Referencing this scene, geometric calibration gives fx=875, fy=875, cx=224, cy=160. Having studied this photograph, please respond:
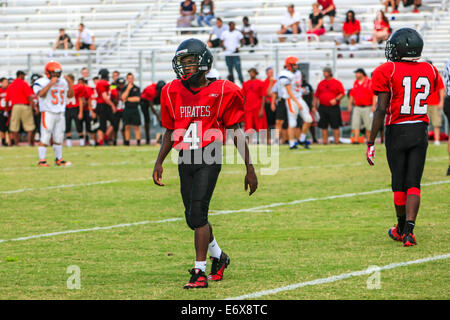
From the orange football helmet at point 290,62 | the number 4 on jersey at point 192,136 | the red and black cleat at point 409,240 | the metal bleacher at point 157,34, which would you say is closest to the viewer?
the number 4 on jersey at point 192,136

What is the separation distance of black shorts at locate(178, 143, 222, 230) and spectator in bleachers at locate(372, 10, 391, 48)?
1865 centimetres

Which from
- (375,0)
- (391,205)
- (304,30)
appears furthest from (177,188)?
(375,0)

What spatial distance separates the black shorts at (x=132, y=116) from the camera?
72.8ft

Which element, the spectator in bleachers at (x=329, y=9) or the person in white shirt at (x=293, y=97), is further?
the spectator in bleachers at (x=329, y=9)

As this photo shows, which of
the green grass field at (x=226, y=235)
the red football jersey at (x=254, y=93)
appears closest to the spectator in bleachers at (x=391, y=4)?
the red football jersey at (x=254, y=93)

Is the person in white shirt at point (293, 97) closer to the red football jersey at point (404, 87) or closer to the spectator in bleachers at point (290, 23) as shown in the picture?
the spectator in bleachers at point (290, 23)

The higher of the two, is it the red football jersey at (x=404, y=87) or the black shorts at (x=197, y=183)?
the red football jersey at (x=404, y=87)

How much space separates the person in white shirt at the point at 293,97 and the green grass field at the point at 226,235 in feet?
14.4

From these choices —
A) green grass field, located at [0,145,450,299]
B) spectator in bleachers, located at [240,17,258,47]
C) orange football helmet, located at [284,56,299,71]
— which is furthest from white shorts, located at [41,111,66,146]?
spectator in bleachers, located at [240,17,258,47]

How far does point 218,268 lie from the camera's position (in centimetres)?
631

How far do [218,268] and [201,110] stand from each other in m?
1.15

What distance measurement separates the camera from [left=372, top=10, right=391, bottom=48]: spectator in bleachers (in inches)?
945

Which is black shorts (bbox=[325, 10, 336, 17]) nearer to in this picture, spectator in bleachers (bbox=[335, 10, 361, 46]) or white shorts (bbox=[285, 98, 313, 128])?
spectator in bleachers (bbox=[335, 10, 361, 46])
